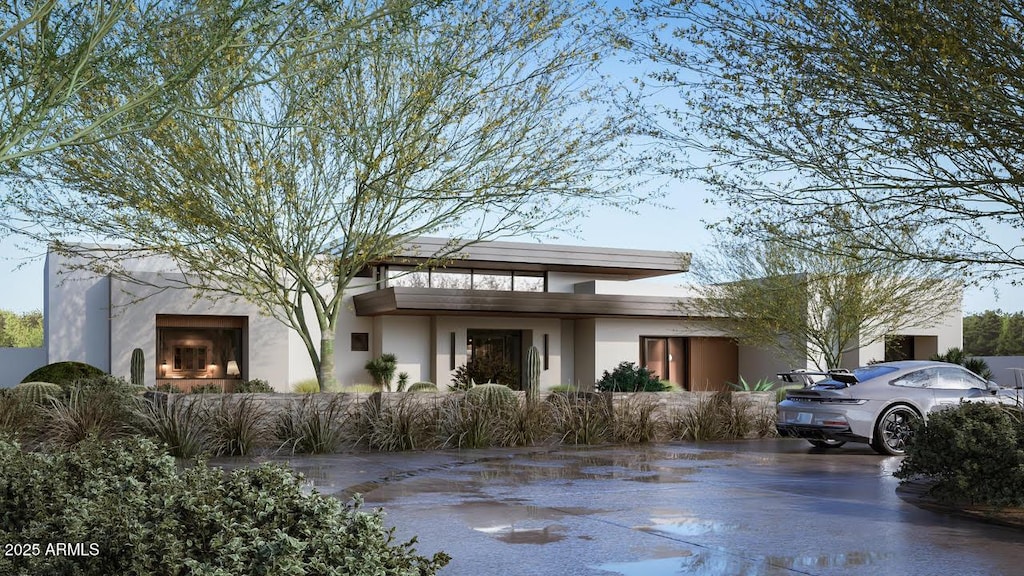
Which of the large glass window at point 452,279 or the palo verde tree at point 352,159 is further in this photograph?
the large glass window at point 452,279

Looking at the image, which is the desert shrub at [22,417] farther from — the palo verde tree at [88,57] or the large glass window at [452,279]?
the large glass window at [452,279]

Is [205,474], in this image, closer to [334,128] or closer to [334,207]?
[334,128]

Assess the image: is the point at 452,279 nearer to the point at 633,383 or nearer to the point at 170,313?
the point at 170,313

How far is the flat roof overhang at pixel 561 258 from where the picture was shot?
31969mm

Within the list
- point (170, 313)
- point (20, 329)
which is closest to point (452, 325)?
point (170, 313)

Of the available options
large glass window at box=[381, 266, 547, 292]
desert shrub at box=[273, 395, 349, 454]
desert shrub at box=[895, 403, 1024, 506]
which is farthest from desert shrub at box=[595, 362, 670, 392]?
desert shrub at box=[895, 403, 1024, 506]

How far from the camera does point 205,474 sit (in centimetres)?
578

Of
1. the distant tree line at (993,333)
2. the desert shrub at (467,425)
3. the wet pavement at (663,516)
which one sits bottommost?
the wet pavement at (663,516)

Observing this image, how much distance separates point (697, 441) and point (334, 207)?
27.4ft

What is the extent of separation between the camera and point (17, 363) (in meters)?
30.3

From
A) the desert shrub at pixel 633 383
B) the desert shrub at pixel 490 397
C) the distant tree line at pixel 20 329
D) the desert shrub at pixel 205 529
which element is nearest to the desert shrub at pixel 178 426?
the desert shrub at pixel 490 397

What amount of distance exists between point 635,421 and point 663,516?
29.0 feet

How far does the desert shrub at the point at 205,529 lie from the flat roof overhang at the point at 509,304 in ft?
74.4

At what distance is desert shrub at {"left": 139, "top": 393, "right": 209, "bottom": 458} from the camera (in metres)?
14.0
